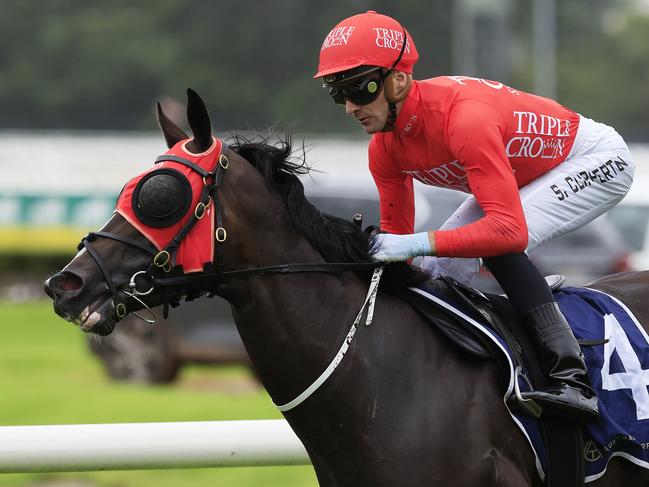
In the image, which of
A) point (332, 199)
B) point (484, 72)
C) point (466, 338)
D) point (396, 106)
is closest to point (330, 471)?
point (466, 338)

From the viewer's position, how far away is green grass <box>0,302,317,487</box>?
23.1 ft

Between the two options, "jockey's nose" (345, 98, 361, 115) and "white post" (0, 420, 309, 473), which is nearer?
"jockey's nose" (345, 98, 361, 115)

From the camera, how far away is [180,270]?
3.67 m

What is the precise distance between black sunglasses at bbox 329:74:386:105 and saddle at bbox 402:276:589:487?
662mm

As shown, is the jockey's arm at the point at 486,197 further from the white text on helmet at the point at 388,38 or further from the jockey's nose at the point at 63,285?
the jockey's nose at the point at 63,285

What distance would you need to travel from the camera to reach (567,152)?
4.34 metres

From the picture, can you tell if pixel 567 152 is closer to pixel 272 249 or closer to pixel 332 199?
pixel 272 249

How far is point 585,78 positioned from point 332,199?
4288 cm

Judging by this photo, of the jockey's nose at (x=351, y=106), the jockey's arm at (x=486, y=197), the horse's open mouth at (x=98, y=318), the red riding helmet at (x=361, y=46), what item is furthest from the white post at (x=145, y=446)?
the red riding helmet at (x=361, y=46)

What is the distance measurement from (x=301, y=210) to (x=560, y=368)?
991 mm

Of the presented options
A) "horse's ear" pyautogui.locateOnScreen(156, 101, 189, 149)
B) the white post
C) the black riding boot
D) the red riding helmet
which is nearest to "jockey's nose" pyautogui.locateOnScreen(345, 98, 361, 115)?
the red riding helmet

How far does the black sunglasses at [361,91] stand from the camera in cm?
391

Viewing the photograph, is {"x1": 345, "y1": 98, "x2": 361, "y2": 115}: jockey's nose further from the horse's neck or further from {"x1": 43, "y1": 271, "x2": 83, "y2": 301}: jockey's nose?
{"x1": 43, "y1": 271, "x2": 83, "y2": 301}: jockey's nose

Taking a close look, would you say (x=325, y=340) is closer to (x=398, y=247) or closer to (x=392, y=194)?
(x=398, y=247)
